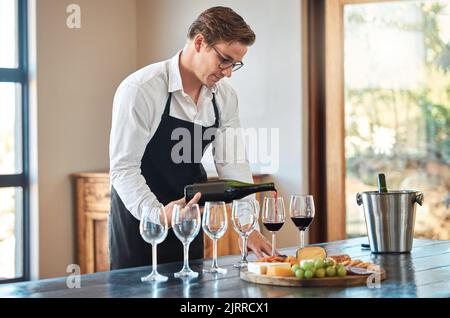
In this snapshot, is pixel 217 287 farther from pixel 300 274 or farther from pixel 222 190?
pixel 222 190

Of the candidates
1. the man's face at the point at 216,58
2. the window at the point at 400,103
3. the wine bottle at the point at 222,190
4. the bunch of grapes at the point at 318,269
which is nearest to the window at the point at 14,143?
the window at the point at 400,103

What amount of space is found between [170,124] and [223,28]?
0.46 meters

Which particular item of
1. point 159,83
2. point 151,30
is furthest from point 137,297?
point 151,30

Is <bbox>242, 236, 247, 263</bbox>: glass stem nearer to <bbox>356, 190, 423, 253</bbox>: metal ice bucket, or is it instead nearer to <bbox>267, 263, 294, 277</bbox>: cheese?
<bbox>267, 263, 294, 277</bbox>: cheese

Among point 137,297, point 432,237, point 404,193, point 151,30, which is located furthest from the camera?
point 151,30

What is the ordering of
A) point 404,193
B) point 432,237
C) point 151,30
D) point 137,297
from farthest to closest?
1. point 151,30
2. point 432,237
3. point 404,193
4. point 137,297

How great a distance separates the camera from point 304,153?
5.30 m

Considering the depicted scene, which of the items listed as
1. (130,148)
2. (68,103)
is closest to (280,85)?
(68,103)

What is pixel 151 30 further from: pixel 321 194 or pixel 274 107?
pixel 321 194

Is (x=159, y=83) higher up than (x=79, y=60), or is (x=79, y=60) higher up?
(x=79, y=60)

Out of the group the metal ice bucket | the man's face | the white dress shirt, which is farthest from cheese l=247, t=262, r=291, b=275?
the man's face

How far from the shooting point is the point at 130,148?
3018 mm

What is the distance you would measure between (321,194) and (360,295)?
329 cm

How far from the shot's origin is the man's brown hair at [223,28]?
3051 mm
